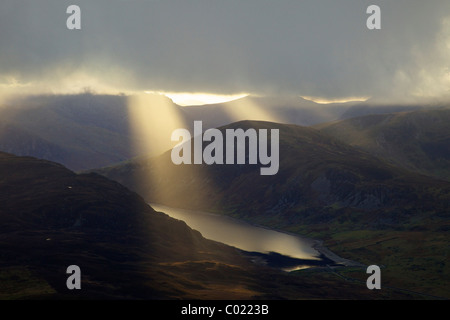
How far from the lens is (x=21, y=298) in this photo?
421 ft

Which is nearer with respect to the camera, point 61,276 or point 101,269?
point 61,276

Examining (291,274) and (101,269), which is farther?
(291,274)

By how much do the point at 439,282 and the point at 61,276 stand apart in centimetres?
12300
